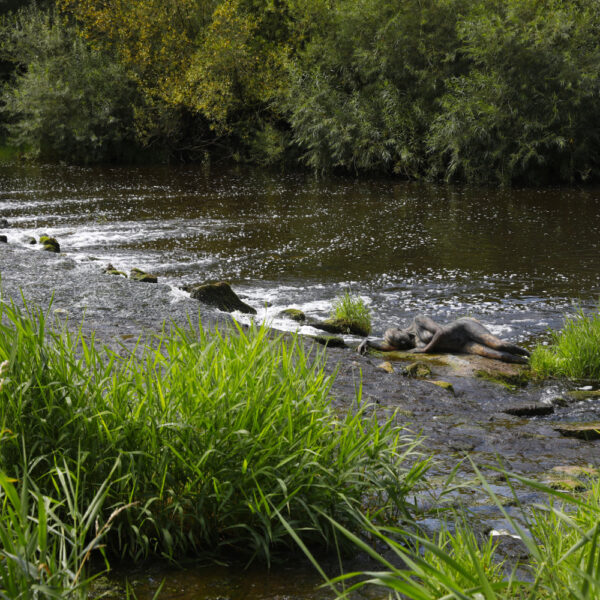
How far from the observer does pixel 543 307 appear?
962cm

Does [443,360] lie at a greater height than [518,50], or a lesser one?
lesser

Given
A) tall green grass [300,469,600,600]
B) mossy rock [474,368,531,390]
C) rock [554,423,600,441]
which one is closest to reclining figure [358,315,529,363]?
mossy rock [474,368,531,390]

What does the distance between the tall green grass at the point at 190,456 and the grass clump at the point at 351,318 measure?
5.77m

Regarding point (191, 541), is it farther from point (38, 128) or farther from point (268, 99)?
point (38, 128)

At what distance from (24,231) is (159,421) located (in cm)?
1365

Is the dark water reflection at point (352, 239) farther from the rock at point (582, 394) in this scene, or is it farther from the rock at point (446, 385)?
the rock at point (446, 385)

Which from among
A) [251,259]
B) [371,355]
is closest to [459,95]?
[251,259]

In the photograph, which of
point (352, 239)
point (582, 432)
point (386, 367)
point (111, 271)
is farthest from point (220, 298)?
point (352, 239)

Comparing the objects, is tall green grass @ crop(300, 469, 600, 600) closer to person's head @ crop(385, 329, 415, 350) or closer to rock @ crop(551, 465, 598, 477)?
rock @ crop(551, 465, 598, 477)

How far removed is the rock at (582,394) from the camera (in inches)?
243

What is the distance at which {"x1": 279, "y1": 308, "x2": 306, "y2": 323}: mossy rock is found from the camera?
29.5 feet

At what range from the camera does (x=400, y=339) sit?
8148mm

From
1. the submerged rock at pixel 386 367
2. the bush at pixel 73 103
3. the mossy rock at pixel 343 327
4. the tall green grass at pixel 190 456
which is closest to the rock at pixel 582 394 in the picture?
the submerged rock at pixel 386 367

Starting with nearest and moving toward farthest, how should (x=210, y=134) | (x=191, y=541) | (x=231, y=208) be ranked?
(x=191, y=541), (x=231, y=208), (x=210, y=134)
